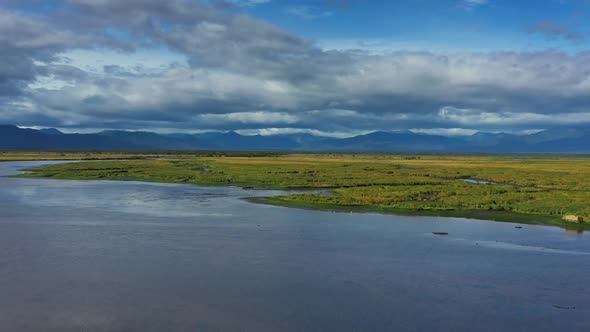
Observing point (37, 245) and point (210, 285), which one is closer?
point (210, 285)

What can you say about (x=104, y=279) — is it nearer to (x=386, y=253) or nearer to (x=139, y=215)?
(x=386, y=253)

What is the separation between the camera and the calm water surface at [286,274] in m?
15.1

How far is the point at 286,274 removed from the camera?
19.8 metres

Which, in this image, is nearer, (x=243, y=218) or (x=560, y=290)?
(x=560, y=290)

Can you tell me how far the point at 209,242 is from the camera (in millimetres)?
25500

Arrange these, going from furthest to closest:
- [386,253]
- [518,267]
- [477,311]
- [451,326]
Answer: [386,253]
[518,267]
[477,311]
[451,326]

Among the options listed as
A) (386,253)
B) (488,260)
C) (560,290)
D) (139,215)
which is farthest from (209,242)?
(560,290)

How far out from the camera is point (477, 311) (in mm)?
15914

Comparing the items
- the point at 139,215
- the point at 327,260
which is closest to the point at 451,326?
the point at 327,260

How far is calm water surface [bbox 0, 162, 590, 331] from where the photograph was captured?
15.1 m

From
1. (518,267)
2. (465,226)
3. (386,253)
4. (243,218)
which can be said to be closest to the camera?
(518,267)

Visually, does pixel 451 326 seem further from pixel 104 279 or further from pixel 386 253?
pixel 104 279

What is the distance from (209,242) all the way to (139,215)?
1112cm

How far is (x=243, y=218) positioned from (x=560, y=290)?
66.6 feet
